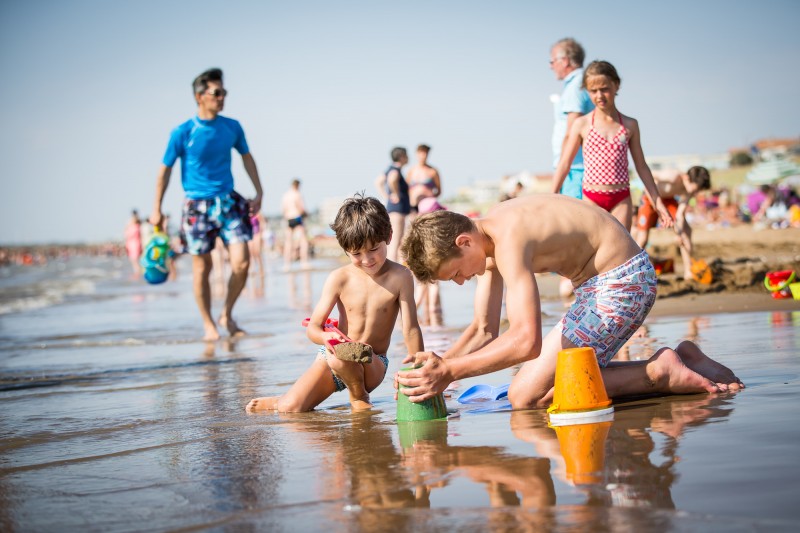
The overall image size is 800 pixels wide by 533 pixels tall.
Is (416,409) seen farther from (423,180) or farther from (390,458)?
(423,180)

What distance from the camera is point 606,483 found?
2512 mm

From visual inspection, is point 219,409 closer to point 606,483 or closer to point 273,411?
point 273,411

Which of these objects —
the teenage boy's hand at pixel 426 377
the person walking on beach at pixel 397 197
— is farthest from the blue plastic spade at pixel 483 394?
the person walking on beach at pixel 397 197

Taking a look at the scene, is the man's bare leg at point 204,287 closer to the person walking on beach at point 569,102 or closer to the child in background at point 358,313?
the person walking on beach at point 569,102

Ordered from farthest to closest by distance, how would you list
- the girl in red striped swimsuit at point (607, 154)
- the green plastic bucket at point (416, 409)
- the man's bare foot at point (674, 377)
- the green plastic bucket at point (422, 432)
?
the girl in red striped swimsuit at point (607, 154), the man's bare foot at point (674, 377), the green plastic bucket at point (416, 409), the green plastic bucket at point (422, 432)

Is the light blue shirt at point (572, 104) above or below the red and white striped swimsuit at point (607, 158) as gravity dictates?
above

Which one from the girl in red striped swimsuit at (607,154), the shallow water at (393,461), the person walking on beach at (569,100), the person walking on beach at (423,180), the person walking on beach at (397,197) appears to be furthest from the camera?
the person walking on beach at (423,180)

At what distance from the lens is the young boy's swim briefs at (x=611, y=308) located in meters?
3.90

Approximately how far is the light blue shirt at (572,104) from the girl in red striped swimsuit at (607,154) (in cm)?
54

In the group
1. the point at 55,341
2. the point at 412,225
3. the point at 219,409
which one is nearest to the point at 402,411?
the point at 412,225

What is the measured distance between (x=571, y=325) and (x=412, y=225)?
0.90 meters

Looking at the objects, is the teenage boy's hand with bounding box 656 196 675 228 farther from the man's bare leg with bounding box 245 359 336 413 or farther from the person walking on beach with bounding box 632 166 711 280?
the person walking on beach with bounding box 632 166 711 280

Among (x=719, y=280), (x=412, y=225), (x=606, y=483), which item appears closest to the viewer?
(x=606, y=483)

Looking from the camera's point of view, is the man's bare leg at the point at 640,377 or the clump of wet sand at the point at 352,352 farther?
the clump of wet sand at the point at 352,352
